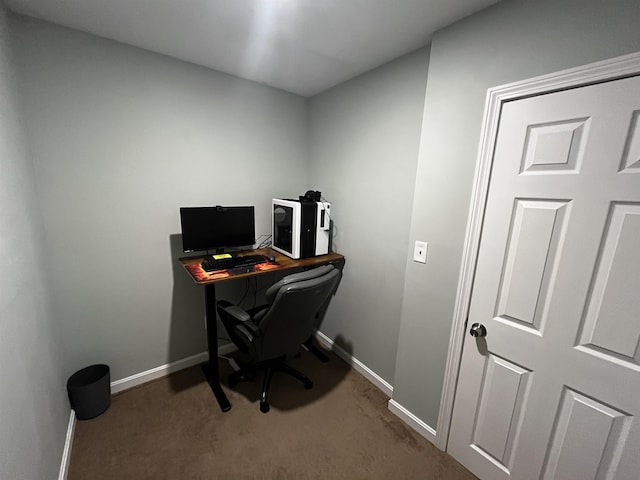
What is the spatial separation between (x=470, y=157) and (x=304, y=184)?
5.42 ft

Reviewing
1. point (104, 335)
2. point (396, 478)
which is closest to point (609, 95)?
point (396, 478)

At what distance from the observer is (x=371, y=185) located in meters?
1.98

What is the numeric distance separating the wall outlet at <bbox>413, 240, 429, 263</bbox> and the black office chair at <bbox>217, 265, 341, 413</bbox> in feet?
1.62

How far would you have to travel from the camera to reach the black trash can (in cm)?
162

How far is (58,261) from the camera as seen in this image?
1.61m

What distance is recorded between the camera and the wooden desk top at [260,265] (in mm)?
1653

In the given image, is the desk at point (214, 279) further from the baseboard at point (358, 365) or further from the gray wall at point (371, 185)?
the baseboard at point (358, 365)

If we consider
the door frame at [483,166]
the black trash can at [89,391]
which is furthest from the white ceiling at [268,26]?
the black trash can at [89,391]

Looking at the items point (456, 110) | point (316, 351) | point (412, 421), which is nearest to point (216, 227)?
point (316, 351)

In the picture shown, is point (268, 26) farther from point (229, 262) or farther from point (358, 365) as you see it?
point (358, 365)

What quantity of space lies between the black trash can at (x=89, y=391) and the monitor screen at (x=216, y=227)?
101 cm

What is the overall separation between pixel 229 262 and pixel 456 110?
171 centimetres

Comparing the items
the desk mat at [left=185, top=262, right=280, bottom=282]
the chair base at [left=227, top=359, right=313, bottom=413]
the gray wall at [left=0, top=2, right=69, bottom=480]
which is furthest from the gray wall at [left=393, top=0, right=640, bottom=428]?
the gray wall at [left=0, top=2, right=69, bottom=480]

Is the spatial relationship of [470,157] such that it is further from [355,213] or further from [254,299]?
[254,299]
